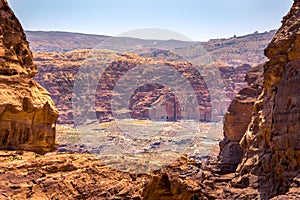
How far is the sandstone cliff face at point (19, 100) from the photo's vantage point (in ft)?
46.5

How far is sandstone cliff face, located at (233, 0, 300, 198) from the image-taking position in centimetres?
1738

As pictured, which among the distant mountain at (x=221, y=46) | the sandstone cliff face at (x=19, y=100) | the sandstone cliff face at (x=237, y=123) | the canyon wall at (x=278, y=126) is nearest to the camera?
the sandstone cliff face at (x=19, y=100)

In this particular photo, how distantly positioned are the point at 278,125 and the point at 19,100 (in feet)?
36.2

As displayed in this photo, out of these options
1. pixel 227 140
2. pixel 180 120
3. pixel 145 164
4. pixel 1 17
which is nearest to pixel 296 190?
pixel 145 164

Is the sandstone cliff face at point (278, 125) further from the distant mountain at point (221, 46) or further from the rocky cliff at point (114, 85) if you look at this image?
the distant mountain at point (221, 46)

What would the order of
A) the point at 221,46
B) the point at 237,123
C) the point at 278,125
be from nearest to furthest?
the point at 278,125, the point at 237,123, the point at 221,46

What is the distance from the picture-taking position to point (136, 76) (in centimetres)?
9594

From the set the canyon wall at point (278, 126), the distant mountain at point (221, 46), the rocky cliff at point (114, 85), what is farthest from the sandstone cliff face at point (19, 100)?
the distant mountain at point (221, 46)

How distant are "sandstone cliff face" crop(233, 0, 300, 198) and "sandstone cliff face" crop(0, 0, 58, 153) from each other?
9.33 metres

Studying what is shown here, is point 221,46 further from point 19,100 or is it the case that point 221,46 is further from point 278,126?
point 19,100

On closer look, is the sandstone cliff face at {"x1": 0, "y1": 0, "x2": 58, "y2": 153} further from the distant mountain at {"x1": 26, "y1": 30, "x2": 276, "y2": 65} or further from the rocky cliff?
the distant mountain at {"x1": 26, "y1": 30, "x2": 276, "y2": 65}

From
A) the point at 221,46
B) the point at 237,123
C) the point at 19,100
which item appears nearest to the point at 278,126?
the point at 19,100

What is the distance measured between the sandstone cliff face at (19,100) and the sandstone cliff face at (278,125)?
9.33 meters

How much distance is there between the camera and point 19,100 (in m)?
14.4
